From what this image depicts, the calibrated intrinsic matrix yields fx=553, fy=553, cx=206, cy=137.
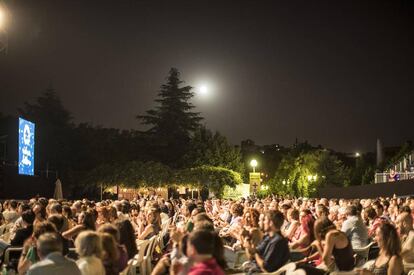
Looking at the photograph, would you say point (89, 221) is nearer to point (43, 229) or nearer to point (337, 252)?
point (43, 229)

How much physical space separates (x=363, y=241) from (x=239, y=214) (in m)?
4.15

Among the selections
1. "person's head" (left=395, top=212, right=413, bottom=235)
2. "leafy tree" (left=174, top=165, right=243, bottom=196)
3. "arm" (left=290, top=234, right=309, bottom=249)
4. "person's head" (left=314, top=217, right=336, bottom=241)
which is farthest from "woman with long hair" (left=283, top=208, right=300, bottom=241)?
"leafy tree" (left=174, top=165, right=243, bottom=196)

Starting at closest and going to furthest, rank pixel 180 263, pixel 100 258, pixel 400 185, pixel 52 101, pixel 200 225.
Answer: pixel 180 263 → pixel 100 258 → pixel 200 225 → pixel 400 185 → pixel 52 101

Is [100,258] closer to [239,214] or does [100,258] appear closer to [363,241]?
[363,241]

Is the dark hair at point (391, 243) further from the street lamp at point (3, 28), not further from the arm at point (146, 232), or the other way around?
the street lamp at point (3, 28)

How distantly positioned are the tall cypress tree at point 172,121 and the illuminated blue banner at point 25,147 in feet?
78.0

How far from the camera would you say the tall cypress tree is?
51562mm

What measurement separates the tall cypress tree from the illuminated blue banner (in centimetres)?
2377

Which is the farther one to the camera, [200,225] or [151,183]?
[151,183]

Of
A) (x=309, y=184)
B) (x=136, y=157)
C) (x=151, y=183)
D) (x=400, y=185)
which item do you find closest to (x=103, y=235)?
(x=400, y=185)

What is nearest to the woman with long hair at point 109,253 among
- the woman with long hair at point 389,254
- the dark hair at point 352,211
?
the woman with long hair at point 389,254

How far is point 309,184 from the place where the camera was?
54.2 m

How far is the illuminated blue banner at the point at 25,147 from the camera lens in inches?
1010

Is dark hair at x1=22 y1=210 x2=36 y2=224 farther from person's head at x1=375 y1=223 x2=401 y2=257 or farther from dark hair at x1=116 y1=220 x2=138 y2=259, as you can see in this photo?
person's head at x1=375 y1=223 x2=401 y2=257
